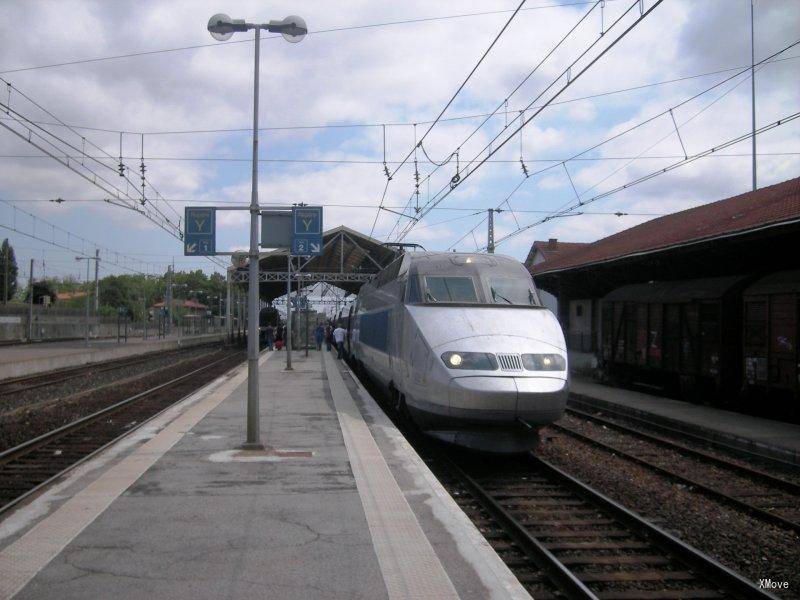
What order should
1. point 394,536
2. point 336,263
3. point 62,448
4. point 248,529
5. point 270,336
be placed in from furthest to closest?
point 336,263 → point 270,336 → point 62,448 → point 248,529 → point 394,536

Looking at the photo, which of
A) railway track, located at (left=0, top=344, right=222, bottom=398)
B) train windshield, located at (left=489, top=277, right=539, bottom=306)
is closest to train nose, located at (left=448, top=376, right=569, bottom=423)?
train windshield, located at (left=489, top=277, right=539, bottom=306)

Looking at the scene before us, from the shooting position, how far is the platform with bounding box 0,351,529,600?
15.4 feet

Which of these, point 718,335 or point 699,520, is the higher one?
point 718,335

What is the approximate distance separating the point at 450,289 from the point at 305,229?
2.56 m

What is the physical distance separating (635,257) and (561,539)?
1219cm

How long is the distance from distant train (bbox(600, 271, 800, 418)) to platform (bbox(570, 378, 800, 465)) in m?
0.71

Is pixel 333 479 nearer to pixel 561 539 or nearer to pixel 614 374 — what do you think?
pixel 561 539

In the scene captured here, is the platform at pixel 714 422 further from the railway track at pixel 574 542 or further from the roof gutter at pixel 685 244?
the railway track at pixel 574 542

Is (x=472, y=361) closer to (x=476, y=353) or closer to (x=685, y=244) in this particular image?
(x=476, y=353)

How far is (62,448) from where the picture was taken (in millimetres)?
10719

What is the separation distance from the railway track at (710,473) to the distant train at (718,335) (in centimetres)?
300

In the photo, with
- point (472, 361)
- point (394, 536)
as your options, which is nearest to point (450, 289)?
point (472, 361)

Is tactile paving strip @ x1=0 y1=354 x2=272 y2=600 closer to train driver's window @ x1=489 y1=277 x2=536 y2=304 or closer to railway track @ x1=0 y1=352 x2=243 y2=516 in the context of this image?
railway track @ x1=0 y1=352 x2=243 y2=516

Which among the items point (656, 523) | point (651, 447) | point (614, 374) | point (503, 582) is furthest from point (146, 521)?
point (614, 374)
